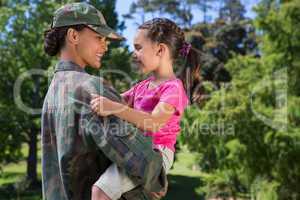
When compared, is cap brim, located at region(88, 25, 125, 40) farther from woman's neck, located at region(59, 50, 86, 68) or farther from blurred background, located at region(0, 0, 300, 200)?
blurred background, located at region(0, 0, 300, 200)

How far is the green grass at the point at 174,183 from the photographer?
786 inches

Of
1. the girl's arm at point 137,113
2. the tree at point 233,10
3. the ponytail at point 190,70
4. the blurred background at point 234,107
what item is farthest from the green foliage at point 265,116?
the tree at point 233,10

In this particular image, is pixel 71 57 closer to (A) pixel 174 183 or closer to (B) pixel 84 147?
(B) pixel 84 147

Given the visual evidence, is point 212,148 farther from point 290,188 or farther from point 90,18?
point 90,18

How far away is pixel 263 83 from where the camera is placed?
13.0m

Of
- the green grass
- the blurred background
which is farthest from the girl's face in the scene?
the green grass

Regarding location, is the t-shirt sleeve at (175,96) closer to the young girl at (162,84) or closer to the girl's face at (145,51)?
the young girl at (162,84)

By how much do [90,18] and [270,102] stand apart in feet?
38.3

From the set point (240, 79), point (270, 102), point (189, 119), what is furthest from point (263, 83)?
point (189, 119)

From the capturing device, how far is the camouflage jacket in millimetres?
1496

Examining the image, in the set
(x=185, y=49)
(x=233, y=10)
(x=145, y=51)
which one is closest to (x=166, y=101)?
(x=145, y=51)

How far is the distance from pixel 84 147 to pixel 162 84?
684mm

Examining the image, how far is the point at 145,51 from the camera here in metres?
2.15

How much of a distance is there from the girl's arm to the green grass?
53.9ft
